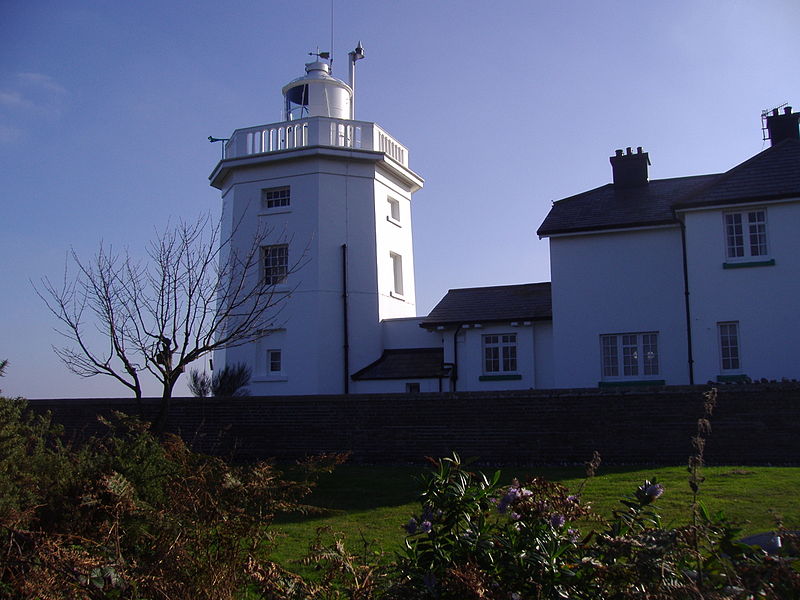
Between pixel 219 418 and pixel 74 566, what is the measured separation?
1399 centimetres

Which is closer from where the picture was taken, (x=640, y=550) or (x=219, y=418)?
(x=640, y=550)

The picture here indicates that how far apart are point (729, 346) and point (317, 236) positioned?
1303cm

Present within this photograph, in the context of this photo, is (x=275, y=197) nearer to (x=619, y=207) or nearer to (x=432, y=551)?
(x=619, y=207)

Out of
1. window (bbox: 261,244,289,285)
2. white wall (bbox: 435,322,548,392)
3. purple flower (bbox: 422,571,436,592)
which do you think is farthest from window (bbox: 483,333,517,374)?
purple flower (bbox: 422,571,436,592)

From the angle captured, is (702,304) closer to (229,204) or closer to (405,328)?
(405,328)

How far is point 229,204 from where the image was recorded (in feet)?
89.6

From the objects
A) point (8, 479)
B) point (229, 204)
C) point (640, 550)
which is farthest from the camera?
point (229, 204)

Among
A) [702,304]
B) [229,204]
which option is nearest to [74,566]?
[702,304]

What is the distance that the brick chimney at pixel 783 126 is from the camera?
22.8 m

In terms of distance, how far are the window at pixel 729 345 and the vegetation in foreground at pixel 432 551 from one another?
16404 millimetres

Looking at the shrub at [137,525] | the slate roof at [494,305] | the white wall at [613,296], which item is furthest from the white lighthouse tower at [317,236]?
the shrub at [137,525]

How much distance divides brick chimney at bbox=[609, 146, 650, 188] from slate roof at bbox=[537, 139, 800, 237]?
0.33m

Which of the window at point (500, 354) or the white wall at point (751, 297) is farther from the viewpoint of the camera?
the window at point (500, 354)

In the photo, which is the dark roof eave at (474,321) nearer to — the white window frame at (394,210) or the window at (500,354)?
the window at (500,354)
